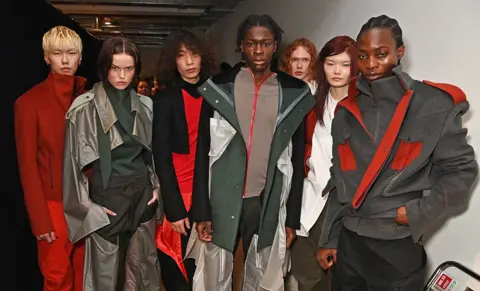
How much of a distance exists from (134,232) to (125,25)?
6460mm

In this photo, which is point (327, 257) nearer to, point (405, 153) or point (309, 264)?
point (309, 264)

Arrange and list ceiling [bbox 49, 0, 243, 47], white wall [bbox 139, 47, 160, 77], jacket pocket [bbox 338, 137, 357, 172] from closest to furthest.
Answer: jacket pocket [bbox 338, 137, 357, 172] < ceiling [bbox 49, 0, 243, 47] < white wall [bbox 139, 47, 160, 77]

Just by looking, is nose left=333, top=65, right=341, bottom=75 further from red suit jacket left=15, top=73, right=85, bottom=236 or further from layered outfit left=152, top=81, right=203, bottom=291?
red suit jacket left=15, top=73, right=85, bottom=236

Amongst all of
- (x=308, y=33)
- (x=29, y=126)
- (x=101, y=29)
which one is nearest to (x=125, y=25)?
(x=101, y=29)

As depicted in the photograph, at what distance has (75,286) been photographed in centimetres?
220

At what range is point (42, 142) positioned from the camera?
2.02m

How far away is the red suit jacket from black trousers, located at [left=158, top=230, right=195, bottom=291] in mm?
559

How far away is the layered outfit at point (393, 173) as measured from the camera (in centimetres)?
138

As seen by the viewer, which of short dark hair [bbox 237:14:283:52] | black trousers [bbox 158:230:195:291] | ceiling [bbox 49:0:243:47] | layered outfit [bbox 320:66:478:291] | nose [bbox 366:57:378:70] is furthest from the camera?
ceiling [bbox 49:0:243:47]

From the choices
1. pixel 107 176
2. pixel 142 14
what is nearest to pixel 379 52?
pixel 107 176

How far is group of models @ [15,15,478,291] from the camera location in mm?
1852

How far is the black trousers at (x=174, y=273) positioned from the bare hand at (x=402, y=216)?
3.50ft

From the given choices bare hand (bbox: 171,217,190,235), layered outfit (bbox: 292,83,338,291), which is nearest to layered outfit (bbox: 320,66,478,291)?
layered outfit (bbox: 292,83,338,291)

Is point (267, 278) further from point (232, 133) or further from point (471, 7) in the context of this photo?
point (471, 7)
